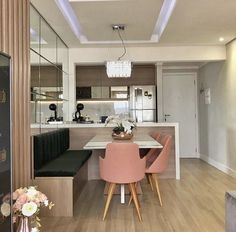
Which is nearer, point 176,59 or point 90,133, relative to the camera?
point 90,133

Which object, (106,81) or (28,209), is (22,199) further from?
(106,81)

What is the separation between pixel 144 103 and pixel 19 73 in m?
4.90

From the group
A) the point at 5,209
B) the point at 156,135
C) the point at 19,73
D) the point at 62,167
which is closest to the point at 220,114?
the point at 156,135

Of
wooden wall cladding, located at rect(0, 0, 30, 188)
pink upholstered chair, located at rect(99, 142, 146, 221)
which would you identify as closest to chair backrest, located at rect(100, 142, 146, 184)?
pink upholstered chair, located at rect(99, 142, 146, 221)

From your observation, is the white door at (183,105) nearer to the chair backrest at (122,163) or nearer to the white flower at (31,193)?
the chair backrest at (122,163)

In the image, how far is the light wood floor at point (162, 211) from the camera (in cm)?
315

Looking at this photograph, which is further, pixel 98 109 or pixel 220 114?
pixel 98 109

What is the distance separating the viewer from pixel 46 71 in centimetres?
495

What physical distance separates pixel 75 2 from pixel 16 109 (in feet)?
6.17

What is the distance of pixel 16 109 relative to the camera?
264 cm

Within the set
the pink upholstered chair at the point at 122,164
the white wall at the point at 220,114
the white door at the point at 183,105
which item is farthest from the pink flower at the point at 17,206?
the white door at the point at 183,105

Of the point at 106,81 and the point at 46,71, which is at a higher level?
the point at 106,81

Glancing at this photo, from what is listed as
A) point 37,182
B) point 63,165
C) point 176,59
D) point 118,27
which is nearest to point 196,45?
point 176,59

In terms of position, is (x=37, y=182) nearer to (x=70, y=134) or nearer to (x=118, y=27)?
(x=70, y=134)
